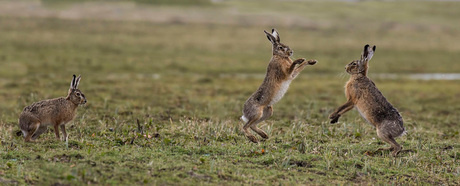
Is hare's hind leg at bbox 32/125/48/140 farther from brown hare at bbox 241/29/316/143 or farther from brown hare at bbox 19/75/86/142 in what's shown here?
brown hare at bbox 241/29/316/143

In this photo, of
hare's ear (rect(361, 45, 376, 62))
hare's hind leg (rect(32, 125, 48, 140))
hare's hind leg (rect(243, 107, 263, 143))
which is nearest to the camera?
hare's hind leg (rect(32, 125, 48, 140))

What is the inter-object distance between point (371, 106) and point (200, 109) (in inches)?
264

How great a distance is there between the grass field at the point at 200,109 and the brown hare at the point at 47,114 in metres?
0.30

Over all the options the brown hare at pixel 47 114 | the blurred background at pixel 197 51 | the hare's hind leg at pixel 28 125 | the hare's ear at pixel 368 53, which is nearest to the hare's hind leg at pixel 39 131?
the brown hare at pixel 47 114

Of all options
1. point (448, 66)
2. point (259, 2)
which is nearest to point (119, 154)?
point (448, 66)

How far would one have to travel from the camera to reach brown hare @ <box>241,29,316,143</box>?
9.89 m

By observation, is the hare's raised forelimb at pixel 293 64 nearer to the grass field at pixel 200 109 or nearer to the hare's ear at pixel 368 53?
the hare's ear at pixel 368 53

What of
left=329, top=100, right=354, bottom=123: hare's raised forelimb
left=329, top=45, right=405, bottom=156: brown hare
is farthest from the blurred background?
left=329, top=100, right=354, bottom=123: hare's raised forelimb

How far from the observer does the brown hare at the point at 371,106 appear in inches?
364

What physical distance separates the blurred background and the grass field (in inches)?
6.0

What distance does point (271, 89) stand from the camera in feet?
32.9

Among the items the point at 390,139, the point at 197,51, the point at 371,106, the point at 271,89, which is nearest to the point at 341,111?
the point at 371,106

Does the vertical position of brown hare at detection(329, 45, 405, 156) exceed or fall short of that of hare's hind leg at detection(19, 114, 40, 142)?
it exceeds it

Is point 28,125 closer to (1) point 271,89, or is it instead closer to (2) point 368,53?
(1) point 271,89
